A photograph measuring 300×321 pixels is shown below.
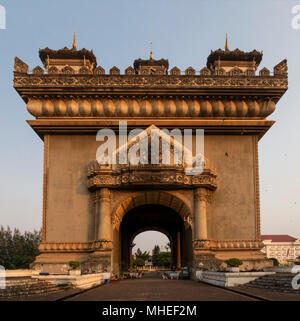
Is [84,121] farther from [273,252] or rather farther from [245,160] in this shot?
[273,252]

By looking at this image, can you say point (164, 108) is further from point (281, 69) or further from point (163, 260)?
point (163, 260)

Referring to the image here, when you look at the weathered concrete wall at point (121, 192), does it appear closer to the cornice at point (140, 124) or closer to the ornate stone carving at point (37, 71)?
the cornice at point (140, 124)

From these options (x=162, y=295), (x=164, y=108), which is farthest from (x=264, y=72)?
(x=162, y=295)

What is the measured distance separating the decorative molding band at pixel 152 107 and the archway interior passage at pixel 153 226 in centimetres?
984

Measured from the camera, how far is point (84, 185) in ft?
98.3

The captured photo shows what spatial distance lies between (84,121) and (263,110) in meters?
12.3

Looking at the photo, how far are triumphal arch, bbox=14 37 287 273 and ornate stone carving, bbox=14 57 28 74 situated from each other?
0.07m

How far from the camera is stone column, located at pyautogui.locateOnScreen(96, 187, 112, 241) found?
2823cm

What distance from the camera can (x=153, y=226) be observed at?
46594mm

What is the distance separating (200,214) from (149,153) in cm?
516

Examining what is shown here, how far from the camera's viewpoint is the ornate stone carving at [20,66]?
30500mm

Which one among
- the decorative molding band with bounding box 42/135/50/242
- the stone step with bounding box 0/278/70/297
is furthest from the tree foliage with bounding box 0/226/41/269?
the stone step with bounding box 0/278/70/297

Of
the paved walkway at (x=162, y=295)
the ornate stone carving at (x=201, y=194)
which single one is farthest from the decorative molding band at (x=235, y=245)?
the paved walkway at (x=162, y=295)

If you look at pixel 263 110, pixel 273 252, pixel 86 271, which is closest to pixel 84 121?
pixel 86 271
